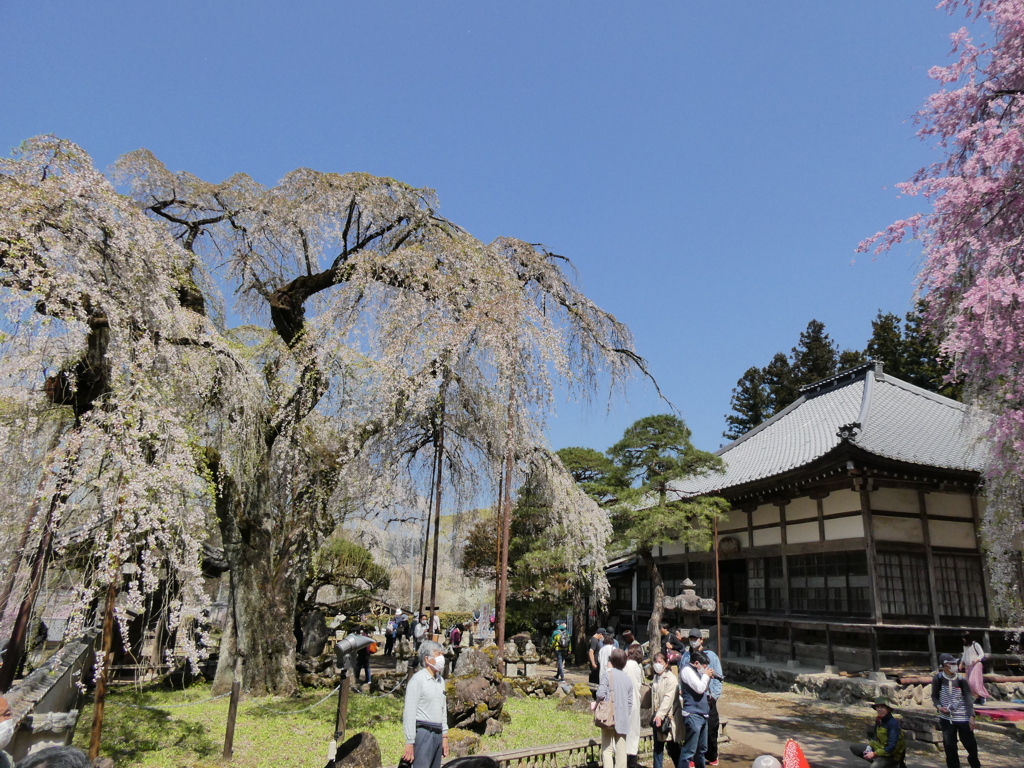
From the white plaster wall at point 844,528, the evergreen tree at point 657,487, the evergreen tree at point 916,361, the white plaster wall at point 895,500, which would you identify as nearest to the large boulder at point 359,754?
the evergreen tree at point 657,487

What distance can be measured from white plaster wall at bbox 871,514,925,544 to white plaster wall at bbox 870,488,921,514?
0.69 feet

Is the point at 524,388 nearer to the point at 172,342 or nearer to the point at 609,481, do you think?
the point at 172,342

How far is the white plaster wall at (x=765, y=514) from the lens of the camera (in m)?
16.4

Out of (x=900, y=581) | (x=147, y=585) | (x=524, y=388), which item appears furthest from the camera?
(x=900, y=581)

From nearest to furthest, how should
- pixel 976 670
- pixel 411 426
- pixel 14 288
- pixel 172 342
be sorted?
pixel 14 288
pixel 172 342
pixel 411 426
pixel 976 670

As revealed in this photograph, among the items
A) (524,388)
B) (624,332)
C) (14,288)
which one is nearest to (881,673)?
(624,332)

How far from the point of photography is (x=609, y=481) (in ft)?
52.6

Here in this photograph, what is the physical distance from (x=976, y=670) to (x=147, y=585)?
13.2 metres

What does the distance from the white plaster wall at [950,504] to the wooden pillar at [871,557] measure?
1.98m

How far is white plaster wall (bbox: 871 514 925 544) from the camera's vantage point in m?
13.7

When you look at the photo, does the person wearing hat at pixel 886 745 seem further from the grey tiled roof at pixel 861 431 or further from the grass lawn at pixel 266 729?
the grey tiled roof at pixel 861 431

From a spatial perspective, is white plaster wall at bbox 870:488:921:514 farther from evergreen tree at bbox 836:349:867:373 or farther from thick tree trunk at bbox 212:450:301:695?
evergreen tree at bbox 836:349:867:373

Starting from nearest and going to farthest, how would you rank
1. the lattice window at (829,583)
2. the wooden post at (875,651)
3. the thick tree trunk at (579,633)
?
1. the wooden post at (875,651)
2. the lattice window at (829,583)
3. the thick tree trunk at (579,633)

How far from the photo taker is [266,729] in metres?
8.06
